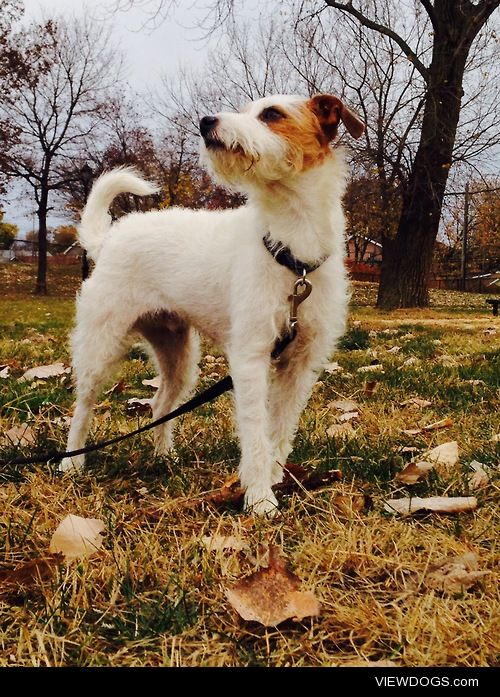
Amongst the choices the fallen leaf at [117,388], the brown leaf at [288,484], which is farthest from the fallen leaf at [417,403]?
the fallen leaf at [117,388]

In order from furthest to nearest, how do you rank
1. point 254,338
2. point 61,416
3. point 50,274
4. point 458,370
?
point 50,274 < point 458,370 < point 61,416 < point 254,338

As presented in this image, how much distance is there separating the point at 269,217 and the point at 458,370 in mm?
3003

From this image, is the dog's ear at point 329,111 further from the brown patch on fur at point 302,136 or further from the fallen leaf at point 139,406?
the fallen leaf at point 139,406

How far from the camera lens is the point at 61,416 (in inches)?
156

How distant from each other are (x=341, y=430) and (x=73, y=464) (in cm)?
148

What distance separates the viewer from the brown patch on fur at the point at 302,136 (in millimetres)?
2676

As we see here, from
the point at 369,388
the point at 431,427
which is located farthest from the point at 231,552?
the point at 369,388

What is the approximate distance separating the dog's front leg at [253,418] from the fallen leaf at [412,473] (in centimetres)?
57

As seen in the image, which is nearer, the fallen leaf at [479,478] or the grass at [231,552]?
the grass at [231,552]

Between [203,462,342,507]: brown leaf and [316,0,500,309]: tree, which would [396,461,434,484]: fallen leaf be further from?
[316,0,500,309]: tree

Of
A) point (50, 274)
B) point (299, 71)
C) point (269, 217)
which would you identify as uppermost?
point (299, 71)
